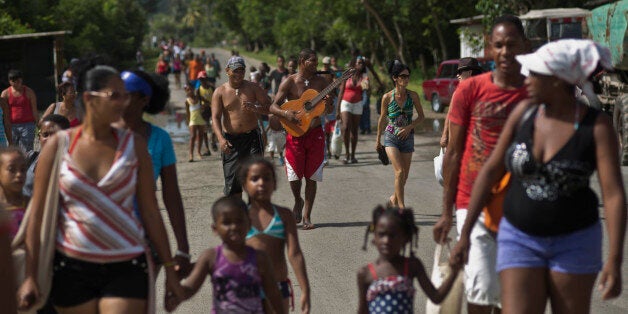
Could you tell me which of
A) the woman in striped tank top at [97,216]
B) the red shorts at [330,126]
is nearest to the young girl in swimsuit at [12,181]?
the woman in striped tank top at [97,216]

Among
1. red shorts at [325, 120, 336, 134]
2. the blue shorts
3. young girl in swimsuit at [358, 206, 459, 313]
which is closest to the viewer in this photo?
the blue shorts

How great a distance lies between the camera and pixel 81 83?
4.89 metres

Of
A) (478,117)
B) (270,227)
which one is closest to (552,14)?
(478,117)

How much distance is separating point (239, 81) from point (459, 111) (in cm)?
574

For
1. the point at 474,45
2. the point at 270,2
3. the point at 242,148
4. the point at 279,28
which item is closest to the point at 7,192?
the point at 242,148

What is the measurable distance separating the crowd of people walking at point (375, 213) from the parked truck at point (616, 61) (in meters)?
11.1

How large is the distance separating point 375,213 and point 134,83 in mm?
1393

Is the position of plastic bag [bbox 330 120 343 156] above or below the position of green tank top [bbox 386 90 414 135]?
below

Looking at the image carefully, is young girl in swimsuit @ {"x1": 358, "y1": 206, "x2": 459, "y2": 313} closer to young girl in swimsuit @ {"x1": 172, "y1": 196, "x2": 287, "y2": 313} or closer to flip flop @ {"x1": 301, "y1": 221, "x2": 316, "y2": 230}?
young girl in swimsuit @ {"x1": 172, "y1": 196, "x2": 287, "y2": 313}

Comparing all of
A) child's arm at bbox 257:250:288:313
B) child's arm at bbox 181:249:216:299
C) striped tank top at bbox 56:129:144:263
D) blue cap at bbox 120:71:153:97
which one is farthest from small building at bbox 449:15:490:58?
A: striped tank top at bbox 56:129:144:263

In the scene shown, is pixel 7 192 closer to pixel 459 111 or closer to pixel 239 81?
pixel 459 111

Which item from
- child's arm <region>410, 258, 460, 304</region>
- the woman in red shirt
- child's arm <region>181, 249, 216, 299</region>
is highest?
child's arm <region>181, 249, 216, 299</region>

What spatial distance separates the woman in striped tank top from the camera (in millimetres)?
4570

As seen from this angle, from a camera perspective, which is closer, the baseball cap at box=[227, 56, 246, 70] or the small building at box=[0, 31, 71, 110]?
the baseball cap at box=[227, 56, 246, 70]
